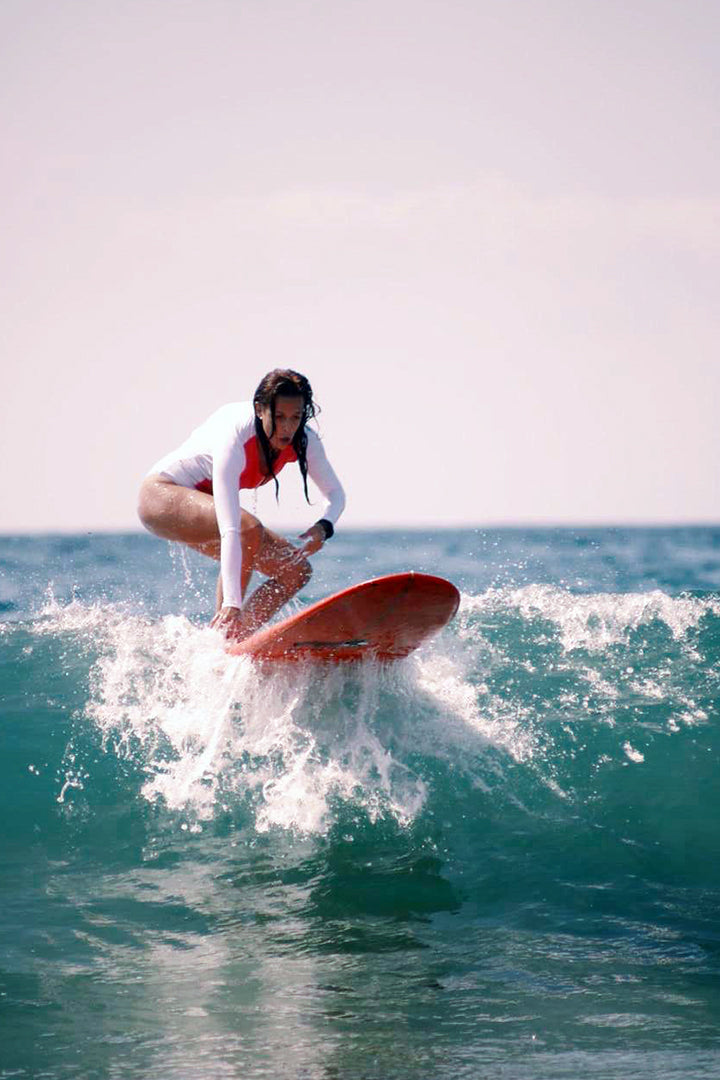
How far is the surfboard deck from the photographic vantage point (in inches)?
241

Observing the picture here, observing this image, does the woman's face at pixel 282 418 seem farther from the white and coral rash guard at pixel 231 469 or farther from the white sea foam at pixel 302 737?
the white sea foam at pixel 302 737

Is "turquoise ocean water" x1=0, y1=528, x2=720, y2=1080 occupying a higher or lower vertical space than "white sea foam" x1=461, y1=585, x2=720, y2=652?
lower

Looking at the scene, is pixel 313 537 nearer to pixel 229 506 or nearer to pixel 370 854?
pixel 229 506

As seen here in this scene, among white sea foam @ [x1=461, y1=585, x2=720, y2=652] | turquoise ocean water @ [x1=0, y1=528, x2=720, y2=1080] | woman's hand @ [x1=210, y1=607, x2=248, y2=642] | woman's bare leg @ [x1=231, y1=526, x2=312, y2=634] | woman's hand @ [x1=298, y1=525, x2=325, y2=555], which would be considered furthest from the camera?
white sea foam @ [x1=461, y1=585, x2=720, y2=652]

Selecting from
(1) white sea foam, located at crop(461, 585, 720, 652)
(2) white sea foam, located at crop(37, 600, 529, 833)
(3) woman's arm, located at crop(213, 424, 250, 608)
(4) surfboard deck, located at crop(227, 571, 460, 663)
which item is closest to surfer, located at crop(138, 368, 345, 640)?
(3) woman's arm, located at crop(213, 424, 250, 608)

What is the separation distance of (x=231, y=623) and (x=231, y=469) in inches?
35.3

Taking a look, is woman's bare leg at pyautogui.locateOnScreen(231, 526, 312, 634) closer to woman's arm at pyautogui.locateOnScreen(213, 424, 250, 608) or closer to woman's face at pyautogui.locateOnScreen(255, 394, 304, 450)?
woman's arm at pyautogui.locateOnScreen(213, 424, 250, 608)

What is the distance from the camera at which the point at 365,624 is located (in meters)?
6.36

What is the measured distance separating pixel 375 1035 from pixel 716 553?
1696 inches

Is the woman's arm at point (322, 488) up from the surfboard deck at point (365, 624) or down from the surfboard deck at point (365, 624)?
up

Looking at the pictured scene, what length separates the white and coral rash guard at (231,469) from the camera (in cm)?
607

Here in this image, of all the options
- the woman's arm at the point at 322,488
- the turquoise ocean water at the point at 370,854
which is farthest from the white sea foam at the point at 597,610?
the woman's arm at the point at 322,488

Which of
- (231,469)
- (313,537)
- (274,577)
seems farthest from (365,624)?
(231,469)

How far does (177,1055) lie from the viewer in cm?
385
